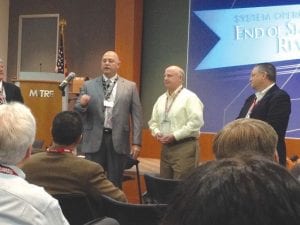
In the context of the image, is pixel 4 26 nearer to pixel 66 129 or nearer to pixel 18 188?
pixel 66 129

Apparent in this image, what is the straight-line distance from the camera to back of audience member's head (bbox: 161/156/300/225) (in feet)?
1.70

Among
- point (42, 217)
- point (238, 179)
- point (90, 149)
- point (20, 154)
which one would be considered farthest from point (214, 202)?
point (90, 149)

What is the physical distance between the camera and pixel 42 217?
1.54 metres

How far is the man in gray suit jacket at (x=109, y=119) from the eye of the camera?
4.43m

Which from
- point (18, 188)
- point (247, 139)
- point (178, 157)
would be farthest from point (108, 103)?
point (18, 188)

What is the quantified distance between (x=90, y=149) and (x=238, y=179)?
3.94m

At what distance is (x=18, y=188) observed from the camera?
1.54m

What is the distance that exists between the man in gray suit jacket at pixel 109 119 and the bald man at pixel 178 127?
0.90 ft

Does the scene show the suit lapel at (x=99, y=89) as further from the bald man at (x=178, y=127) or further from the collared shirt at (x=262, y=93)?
the collared shirt at (x=262, y=93)

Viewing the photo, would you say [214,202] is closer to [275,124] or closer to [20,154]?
[20,154]

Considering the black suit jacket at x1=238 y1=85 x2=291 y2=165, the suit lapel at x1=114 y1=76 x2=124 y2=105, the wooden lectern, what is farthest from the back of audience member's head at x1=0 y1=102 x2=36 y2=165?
the wooden lectern

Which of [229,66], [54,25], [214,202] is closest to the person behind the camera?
[214,202]

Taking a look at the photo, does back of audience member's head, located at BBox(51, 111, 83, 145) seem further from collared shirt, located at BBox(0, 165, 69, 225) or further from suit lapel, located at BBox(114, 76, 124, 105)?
suit lapel, located at BBox(114, 76, 124, 105)

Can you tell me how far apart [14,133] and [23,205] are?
1.05 feet
